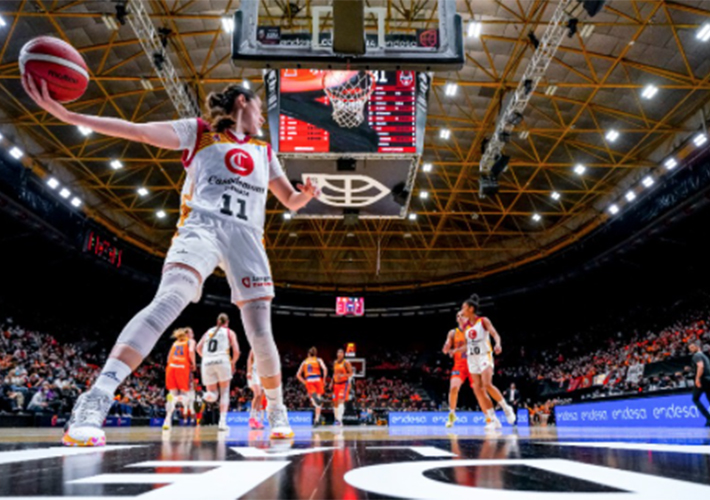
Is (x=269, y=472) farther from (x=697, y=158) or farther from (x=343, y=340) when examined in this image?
(x=343, y=340)

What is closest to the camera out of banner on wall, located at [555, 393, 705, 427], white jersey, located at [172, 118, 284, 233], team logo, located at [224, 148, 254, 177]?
white jersey, located at [172, 118, 284, 233]

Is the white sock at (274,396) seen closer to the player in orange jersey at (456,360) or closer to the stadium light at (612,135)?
the player in orange jersey at (456,360)

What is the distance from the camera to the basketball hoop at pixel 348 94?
930 cm

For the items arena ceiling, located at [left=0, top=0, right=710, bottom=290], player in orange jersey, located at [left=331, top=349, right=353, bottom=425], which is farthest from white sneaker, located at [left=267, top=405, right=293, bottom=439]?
player in orange jersey, located at [left=331, top=349, right=353, bottom=425]

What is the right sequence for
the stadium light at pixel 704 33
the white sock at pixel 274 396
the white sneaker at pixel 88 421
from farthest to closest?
the stadium light at pixel 704 33 → the white sock at pixel 274 396 → the white sneaker at pixel 88 421

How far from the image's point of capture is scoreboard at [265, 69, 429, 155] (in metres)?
9.38

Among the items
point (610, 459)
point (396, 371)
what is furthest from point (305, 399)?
point (610, 459)

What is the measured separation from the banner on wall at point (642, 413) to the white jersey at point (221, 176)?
9997 millimetres

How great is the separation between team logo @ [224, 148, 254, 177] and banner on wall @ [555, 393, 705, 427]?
10063mm

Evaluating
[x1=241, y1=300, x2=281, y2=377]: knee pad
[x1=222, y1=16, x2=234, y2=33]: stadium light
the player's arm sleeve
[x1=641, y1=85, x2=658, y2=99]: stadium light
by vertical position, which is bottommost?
[x1=241, y1=300, x2=281, y2=377]: knee pad

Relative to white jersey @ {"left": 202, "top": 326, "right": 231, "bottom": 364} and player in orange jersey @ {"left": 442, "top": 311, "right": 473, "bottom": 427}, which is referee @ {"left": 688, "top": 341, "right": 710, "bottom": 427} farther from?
white jersey @ {"left": 202, "top": 326, "right": 231, "bottom": 364}

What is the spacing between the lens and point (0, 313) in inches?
801

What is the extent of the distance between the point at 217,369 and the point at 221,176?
6.63 m

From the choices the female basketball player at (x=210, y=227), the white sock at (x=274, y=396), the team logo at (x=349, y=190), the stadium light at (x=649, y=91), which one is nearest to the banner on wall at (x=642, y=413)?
the team logo at (x=349, y=190)
